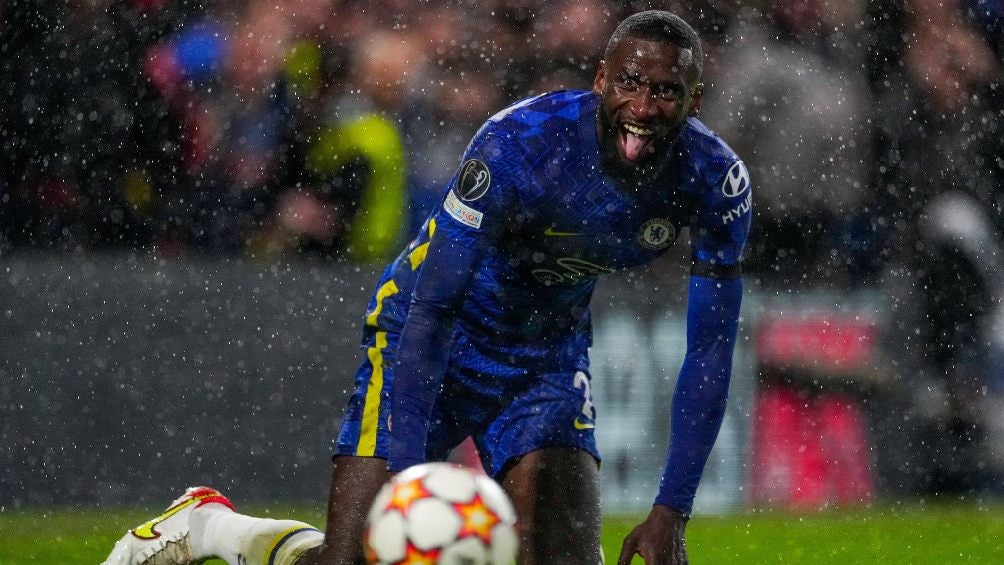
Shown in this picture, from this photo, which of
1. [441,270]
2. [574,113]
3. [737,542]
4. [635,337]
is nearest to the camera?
[441,270]

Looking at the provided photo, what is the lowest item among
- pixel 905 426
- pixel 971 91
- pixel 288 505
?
pixel 288 505

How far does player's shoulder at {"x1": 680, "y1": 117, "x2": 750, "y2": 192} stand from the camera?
3.93m

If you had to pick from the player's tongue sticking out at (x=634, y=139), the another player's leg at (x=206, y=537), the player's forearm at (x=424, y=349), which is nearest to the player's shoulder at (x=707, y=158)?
the player's tongue sticking out at (x=634, y=139)

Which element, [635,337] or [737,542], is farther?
[635,337]

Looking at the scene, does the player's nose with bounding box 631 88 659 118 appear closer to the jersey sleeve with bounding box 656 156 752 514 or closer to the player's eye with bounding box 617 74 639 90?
the player's eye with bounding box 617 74 639 90

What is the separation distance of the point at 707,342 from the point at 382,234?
414 centimetres

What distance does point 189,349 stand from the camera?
7555 millimetres

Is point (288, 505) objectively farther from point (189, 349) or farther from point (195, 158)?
point (195, 158)

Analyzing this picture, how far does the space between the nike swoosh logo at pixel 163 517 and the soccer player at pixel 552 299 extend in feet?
2.01

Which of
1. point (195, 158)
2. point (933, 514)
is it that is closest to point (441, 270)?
point (195, 158)

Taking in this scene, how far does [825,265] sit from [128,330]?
3.72 m

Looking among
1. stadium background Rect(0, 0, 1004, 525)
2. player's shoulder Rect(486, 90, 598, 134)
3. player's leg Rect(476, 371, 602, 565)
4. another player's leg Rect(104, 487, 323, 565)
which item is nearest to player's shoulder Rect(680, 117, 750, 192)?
player's shoulder Rect(486, 90, 598, 134)

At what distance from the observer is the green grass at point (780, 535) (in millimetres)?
6609

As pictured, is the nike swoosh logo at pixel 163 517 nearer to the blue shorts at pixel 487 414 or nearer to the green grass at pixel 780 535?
the blue shorts at pixel 487 414
